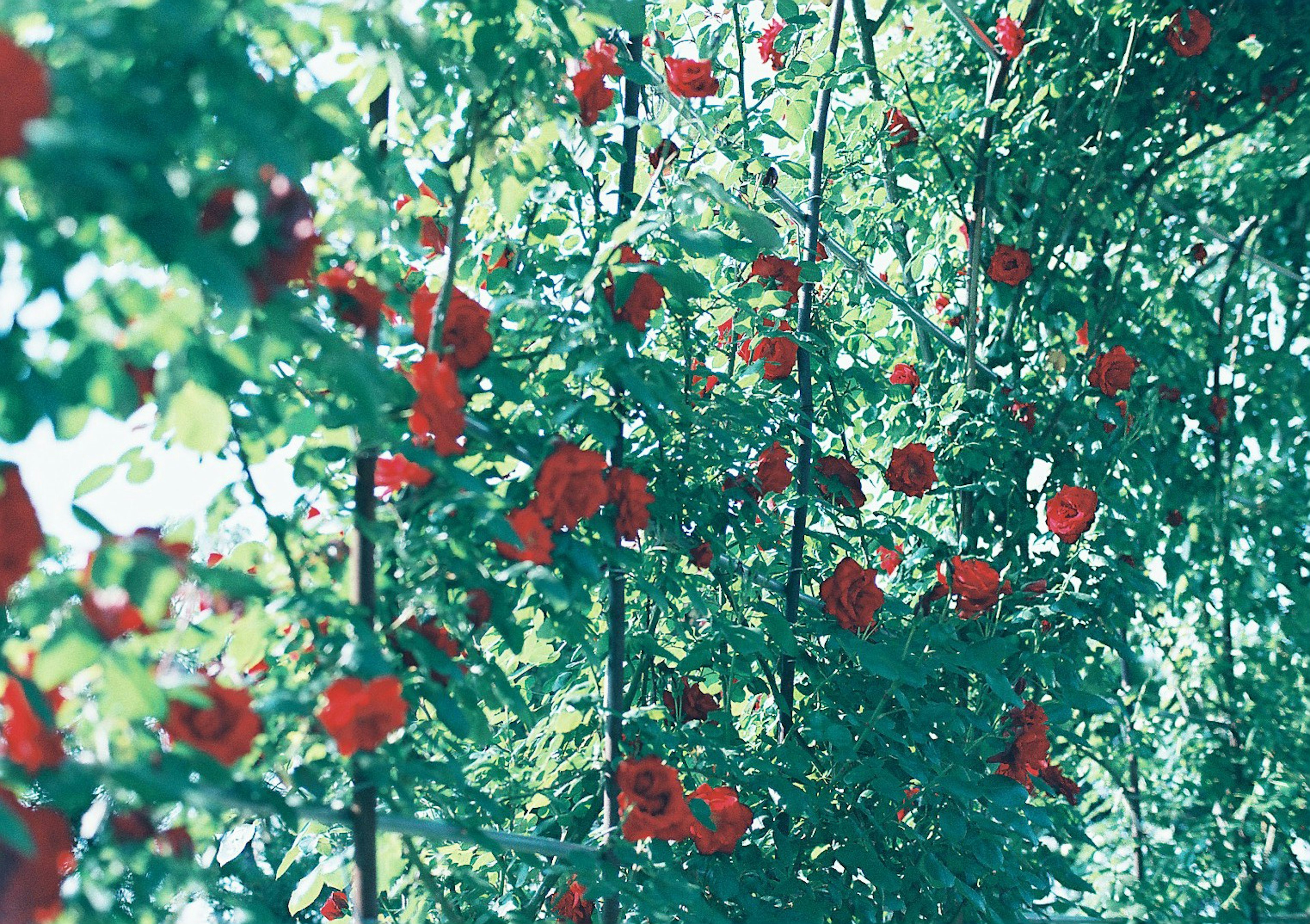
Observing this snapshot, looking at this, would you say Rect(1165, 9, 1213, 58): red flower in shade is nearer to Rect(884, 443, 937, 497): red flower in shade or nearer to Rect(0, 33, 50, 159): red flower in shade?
Rect(884, 443, 937, 497): red flower in shade

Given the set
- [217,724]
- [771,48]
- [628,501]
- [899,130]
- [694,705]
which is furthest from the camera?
[899,130]

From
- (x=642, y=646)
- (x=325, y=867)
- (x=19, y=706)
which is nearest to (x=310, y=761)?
(x=325, y=867)

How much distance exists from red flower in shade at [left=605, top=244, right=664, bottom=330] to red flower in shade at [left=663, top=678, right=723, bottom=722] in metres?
0.71

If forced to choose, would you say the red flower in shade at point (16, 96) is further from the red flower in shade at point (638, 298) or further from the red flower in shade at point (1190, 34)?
the red flower in shade at point (1190, 34)

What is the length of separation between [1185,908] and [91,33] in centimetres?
338

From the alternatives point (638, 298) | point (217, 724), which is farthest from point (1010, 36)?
point (217, 724)

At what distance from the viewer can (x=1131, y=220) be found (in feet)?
9.78

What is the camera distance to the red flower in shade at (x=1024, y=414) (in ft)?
8.16

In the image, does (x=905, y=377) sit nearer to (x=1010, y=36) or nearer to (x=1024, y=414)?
(x=1024, y=414)

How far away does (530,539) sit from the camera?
115 centimetres

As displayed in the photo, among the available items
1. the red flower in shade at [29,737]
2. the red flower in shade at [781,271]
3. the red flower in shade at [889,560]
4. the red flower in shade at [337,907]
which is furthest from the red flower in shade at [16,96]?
the red flower in shade at [889,560]

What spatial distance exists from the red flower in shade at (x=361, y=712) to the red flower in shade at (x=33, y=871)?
0.70 ft

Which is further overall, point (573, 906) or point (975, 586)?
point (975, 586)

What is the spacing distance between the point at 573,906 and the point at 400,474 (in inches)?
32.4
